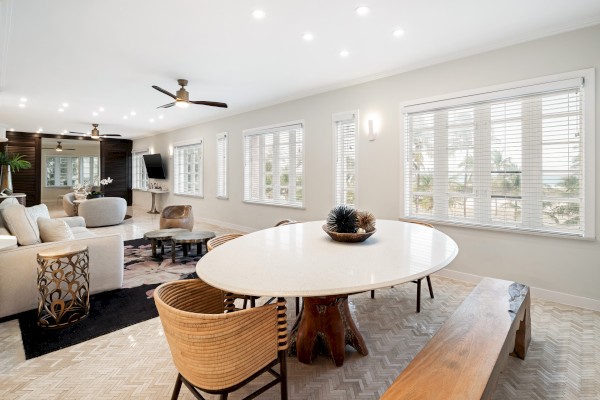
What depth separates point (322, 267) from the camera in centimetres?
148

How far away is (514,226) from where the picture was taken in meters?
3.35

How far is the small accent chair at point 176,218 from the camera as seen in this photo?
5594mm

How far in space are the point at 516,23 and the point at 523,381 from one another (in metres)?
3.09

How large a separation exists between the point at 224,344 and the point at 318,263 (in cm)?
56

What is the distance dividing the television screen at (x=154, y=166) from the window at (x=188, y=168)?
79 cm

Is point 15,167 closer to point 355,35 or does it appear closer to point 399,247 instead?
point 355,35

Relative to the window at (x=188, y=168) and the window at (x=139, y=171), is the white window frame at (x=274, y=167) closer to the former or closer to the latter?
the window at (x=188, y=168)

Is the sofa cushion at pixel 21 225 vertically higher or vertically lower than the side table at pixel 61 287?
higher

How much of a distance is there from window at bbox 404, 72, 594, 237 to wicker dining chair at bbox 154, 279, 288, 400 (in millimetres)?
3120

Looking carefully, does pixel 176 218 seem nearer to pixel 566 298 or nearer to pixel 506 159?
pixel 506 159

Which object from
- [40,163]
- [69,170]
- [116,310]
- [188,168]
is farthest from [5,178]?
[69,170]

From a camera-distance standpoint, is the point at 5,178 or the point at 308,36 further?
the point at 5,178

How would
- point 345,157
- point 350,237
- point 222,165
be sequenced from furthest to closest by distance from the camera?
point 222,165
point 345,157
point 350,237

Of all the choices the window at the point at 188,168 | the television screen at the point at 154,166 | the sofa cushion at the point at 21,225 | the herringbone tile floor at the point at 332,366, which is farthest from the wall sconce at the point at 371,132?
the television screen at the point at 154,166
